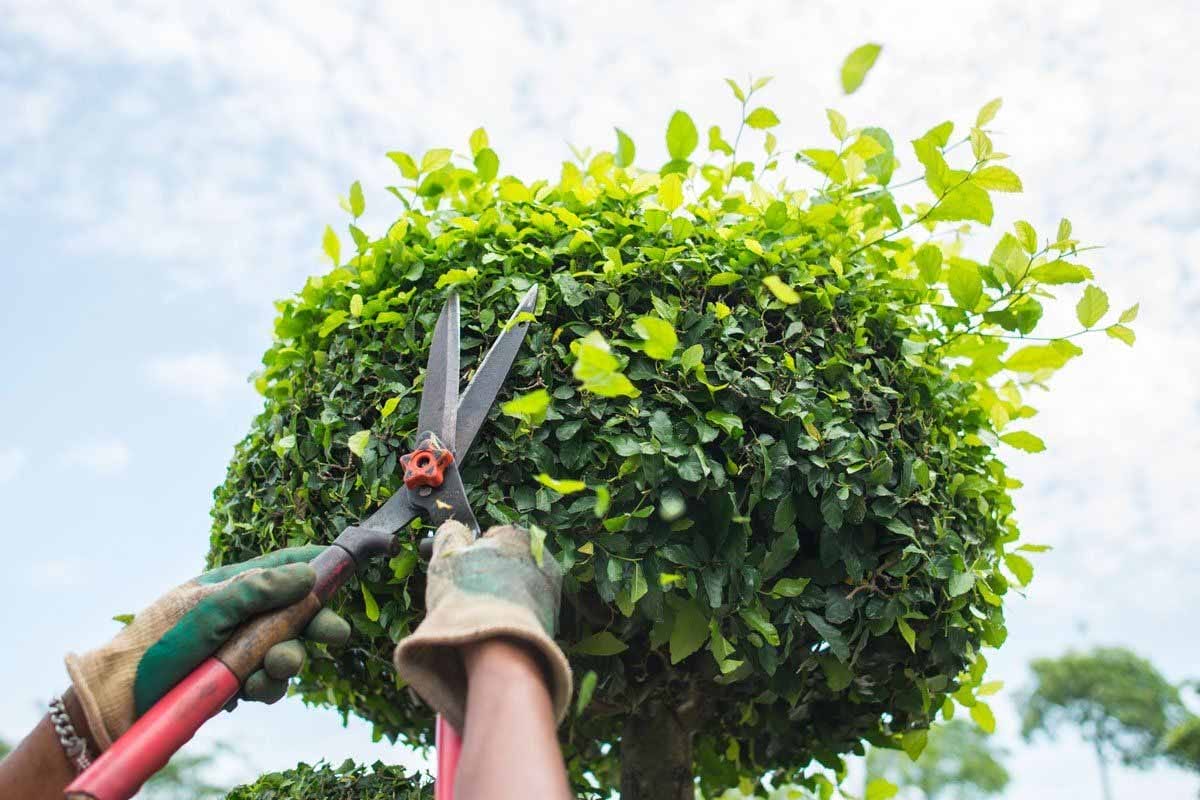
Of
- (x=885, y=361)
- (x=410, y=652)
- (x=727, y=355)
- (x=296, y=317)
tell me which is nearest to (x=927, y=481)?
(x=885, y=361)

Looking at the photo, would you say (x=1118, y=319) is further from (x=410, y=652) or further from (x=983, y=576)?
(x=410, y=652)

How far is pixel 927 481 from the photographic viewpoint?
219 cm

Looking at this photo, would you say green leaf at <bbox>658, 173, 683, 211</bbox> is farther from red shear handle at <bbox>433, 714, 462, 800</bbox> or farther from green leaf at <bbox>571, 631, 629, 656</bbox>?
red shear handle at <bbox>433, 714, 462, 800</bbox>

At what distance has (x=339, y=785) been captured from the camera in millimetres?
Answer: 2396

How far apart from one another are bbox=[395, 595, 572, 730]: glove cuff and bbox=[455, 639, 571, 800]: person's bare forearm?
0.11 feet

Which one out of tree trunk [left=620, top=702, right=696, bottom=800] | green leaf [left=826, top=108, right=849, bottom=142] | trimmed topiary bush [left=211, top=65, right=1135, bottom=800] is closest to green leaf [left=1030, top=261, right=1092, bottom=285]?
trimmed topiary bush [left=211, top=65, right=1135, bottom=800]

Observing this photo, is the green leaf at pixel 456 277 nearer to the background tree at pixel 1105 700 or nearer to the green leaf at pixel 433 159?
the green leaf at pixel 433 159

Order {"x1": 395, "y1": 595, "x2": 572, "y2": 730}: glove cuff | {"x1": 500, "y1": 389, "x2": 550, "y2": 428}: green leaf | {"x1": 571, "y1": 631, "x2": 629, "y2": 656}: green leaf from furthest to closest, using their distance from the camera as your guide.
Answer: {"x1": 571, "y1": 631, "x2": 629, "y2": 656}: green leaf, {"x1": 500, "y1": 389, "x2": 550, "y2": 428}: green leaf, {"x1": 395, "y1": 595, "x2": 572, "y2": 730}: glove cuff

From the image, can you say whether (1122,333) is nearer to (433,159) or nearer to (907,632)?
(907,632)

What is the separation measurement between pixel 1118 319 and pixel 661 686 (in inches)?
60.8

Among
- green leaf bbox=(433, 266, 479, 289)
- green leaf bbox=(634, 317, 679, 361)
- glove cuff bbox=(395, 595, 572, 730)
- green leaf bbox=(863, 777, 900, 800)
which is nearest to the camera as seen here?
glove cuff bbox=(395, 595, 572, 730)

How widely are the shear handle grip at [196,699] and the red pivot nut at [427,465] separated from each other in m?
0.23

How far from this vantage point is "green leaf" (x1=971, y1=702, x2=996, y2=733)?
9.63ft

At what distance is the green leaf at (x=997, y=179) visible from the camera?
231cm
